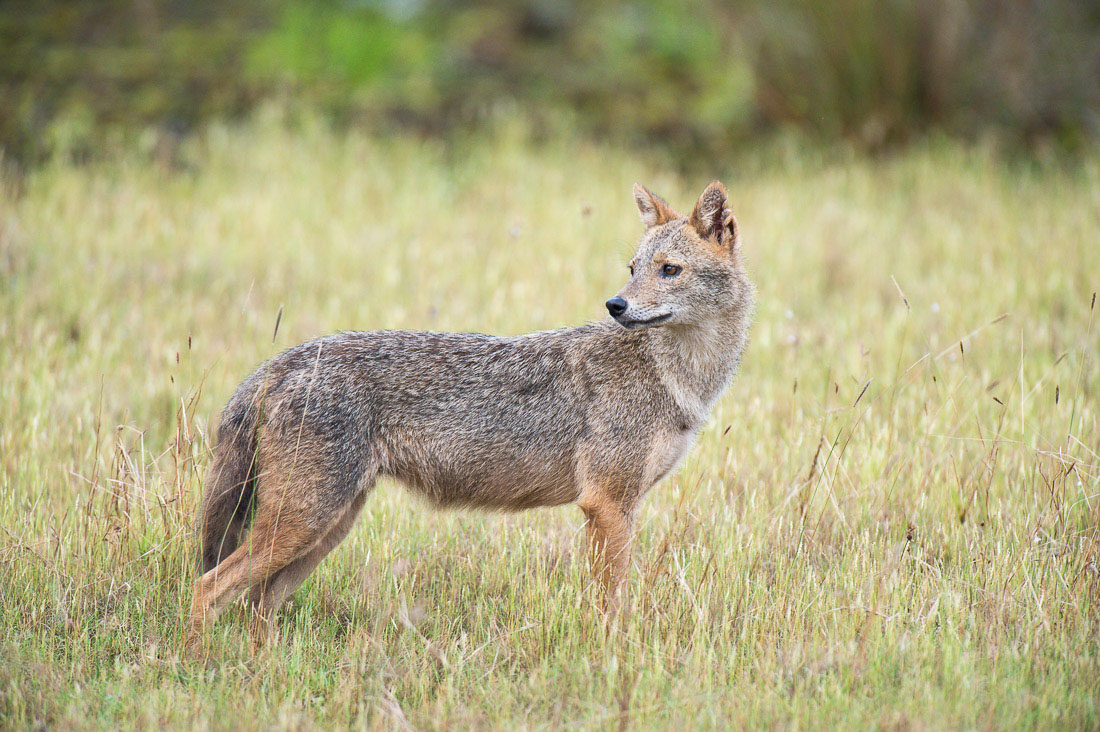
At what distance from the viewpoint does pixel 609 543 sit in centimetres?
427

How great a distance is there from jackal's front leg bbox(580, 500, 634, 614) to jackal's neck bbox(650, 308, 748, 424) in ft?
1.99

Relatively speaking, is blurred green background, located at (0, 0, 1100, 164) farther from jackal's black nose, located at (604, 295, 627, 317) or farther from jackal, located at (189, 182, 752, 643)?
jackal's black nose, located at (604, 295, 627, 317)

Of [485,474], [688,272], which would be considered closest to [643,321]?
[688,272]

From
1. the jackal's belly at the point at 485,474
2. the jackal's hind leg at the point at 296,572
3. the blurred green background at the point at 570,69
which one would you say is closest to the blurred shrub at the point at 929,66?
the blurred green background at the point at 570,69

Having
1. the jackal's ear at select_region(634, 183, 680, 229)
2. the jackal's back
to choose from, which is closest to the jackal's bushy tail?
the jackal's back

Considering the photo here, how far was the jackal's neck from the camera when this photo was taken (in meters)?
4.54

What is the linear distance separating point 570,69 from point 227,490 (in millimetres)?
11417

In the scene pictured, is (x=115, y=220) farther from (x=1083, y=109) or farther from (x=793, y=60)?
(x=1083, y=109)

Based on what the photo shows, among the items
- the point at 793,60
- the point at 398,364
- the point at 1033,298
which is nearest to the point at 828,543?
the point at 398,364

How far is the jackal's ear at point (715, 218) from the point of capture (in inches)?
181

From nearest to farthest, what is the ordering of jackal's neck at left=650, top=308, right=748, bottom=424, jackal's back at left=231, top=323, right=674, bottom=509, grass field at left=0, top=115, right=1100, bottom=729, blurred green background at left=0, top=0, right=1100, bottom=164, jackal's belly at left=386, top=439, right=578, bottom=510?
grass field at left=0, top=115, right=1100, bottom=729 < jackal's back at left=231, top=323, right=674, bottom=509 < jackal's belly at left=386, top=439, right=578, bottom=510 < jackal's neck at left=650, top=308, right=748, bottom=424 < blurred green background at left=0, top=0, right=1100, bottom=164

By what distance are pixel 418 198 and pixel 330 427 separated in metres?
6.71

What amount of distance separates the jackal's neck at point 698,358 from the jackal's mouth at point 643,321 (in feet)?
0.70

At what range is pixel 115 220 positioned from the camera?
Answer: 924 cm
